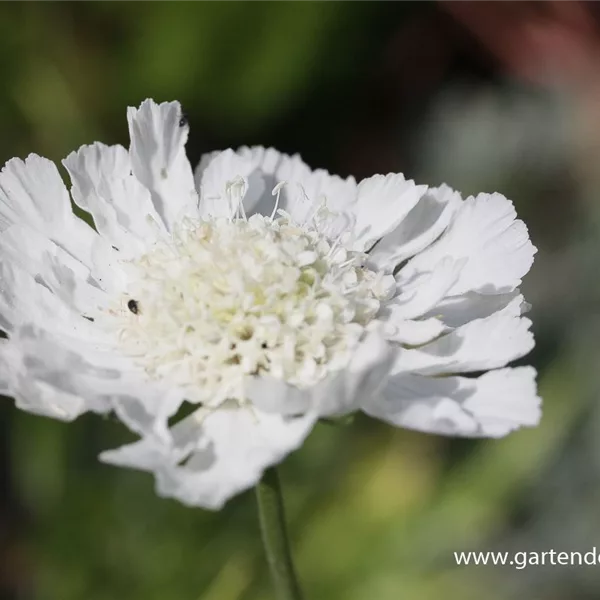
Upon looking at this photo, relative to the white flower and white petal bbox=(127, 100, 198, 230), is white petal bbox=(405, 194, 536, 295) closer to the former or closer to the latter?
the white flower

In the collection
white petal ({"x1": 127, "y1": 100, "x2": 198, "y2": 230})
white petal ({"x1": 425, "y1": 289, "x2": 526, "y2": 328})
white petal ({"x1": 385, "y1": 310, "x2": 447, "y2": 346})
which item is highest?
white petal ({"x1": 127, "y1": 100, "x2": 198, "y2": 230})

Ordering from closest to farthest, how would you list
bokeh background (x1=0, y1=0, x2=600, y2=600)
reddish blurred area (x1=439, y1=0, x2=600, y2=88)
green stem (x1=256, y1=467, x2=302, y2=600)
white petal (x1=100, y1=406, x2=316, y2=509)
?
white petal (x1=100, y1=406, x2=316, y2=509) → green stem (x1=256, y1=467, x2=302, y2=600) → bokeh background (x1=0, y1=0, x2=600, y2=600) → reddish blurred area (x1=439, y1=0, x2=600, y2=88)

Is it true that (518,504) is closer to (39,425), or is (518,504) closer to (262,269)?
(39,425)

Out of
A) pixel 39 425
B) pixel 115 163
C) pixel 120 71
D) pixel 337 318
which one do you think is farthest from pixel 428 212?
pixel 120 71

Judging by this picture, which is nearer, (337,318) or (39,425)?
(337,318)

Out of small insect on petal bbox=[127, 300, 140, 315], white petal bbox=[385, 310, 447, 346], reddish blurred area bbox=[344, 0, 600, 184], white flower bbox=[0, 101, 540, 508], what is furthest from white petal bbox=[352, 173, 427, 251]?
reddish blurred area bbox=[344, 0, 600, 184]

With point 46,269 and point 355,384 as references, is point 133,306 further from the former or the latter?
point 355,384

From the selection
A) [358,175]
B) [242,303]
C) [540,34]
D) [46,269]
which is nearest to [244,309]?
[242,303]
